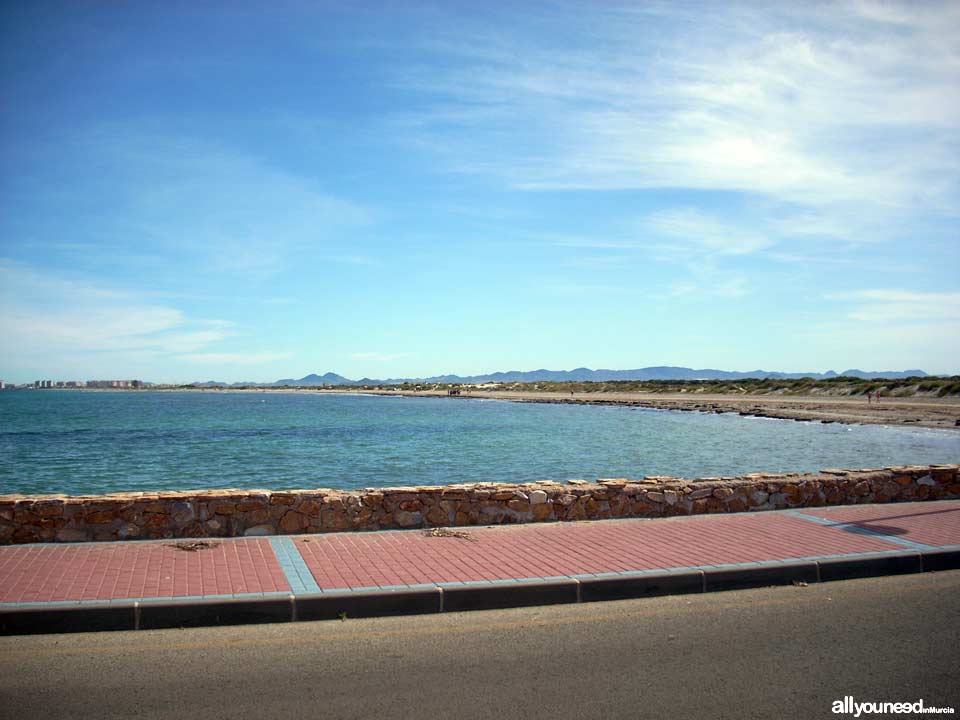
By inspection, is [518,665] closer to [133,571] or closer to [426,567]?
[426,567]

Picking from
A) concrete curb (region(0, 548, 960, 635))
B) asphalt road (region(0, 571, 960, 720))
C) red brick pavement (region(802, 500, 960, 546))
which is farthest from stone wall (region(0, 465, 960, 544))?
asphalt road (region(0, 571, 960, 720))

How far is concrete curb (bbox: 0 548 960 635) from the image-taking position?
633cm

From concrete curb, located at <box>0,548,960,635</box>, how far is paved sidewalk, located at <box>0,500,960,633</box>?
0.4 inches

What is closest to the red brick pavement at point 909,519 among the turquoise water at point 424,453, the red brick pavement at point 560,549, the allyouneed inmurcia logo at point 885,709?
the red brick pavement at point 560,549

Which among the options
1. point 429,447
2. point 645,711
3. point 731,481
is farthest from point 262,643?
point 429,447

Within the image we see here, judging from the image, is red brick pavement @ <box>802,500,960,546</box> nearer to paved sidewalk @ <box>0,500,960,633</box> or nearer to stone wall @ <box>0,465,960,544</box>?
paved sidewalk @ <box>0,500,960,633</box>

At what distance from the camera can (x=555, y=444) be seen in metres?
39.9

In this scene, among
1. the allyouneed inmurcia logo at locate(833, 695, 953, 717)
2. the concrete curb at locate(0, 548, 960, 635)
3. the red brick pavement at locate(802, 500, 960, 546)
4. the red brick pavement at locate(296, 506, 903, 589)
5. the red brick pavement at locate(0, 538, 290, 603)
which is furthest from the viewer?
the red brick pavement at locate(802, 500, 960, 546)

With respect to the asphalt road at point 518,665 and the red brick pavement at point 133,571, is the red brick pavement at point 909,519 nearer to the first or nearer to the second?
the asphalt road at point 518,665

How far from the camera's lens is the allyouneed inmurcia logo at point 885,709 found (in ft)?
16.1

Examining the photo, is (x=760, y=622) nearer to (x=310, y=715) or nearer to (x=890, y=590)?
(x=890, y=590)

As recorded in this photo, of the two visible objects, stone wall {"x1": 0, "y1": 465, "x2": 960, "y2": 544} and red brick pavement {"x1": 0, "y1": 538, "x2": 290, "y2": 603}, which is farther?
stone wall {"x1": 0, "y1": 465, "x2": 960, "y2": 544}

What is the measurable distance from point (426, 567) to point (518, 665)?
8.00ft

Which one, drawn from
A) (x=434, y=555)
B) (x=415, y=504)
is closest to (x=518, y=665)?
(x=434, y=555)
